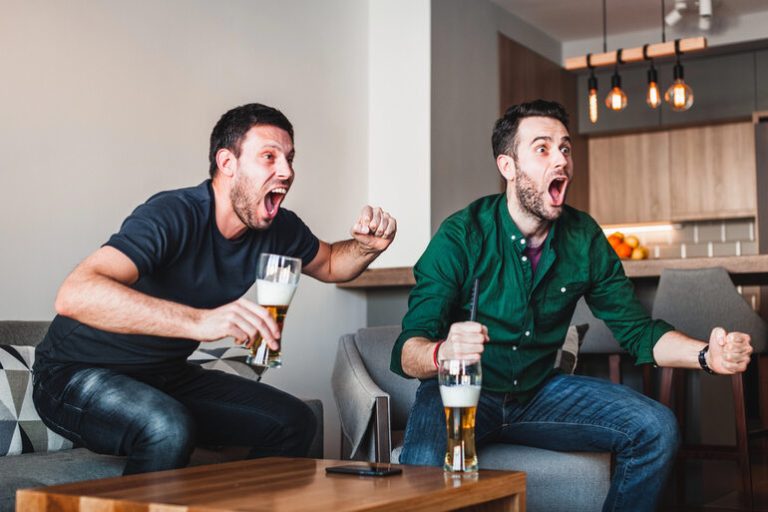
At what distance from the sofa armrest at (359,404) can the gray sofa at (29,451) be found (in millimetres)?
183

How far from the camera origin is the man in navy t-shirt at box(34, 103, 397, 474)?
2066 millimetres

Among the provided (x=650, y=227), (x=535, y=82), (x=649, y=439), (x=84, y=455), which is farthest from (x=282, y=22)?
(x=650, y=227)

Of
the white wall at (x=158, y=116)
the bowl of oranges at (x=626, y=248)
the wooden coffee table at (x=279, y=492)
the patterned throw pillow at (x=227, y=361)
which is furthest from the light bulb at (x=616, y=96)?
the wooden coffee table at (x=279, y=492)

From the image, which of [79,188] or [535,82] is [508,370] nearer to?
[79,188]

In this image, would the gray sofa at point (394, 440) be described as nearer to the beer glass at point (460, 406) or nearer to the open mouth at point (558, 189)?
the beer glass at point (460, 406)

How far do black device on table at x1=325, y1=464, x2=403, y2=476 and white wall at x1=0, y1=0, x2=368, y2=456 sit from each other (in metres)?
1.86

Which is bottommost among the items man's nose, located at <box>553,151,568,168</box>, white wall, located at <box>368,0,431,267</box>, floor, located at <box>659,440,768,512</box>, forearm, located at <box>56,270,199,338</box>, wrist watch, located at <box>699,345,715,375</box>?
floor, located at <box>659,440,768,512</box>

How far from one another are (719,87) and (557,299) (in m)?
Answer: 4.67

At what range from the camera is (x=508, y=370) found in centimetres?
234

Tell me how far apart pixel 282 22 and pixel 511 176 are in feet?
8.25

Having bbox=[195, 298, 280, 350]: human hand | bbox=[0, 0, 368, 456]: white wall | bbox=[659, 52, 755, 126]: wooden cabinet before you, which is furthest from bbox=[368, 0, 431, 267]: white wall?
bbox=[195, 298, 280, 350]: human hand

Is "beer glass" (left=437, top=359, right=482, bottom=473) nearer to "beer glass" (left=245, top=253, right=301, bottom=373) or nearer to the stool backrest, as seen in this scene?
"beer glass" (left=245, top=253, right=301, bottom=373)

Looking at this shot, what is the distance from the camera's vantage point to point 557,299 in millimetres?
2428

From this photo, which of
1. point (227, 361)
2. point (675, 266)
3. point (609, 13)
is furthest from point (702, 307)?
point (609, 13)
